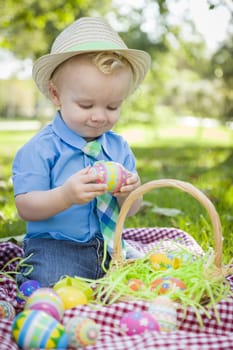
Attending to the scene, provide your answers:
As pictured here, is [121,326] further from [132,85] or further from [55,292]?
[132,85]

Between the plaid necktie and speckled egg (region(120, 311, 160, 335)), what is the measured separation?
0.68m

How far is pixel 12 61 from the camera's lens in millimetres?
19203

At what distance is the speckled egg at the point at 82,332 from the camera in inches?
68.5

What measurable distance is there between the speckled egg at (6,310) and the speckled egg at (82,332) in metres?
0.32

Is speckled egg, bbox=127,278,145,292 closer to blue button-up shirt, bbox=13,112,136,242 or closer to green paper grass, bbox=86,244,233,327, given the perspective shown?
green paper grass, bbox=86,244,233,327

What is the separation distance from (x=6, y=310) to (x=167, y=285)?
576mm

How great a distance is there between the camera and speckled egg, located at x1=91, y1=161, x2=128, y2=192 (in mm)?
2145

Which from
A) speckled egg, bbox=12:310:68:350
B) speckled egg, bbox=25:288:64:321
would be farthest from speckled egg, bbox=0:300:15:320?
speckled egg, bbox=12:310:68:350

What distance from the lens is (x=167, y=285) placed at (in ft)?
6.54

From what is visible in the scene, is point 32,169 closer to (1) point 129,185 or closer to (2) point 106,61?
(1) point 129,185

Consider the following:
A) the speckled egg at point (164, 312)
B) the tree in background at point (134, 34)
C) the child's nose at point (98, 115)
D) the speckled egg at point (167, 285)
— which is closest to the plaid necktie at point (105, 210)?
the child's nose at point (98, 115)

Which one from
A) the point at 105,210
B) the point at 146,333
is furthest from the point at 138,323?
the point at 105,210

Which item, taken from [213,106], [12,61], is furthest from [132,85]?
[12,61]

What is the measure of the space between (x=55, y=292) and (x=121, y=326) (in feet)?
0.81
